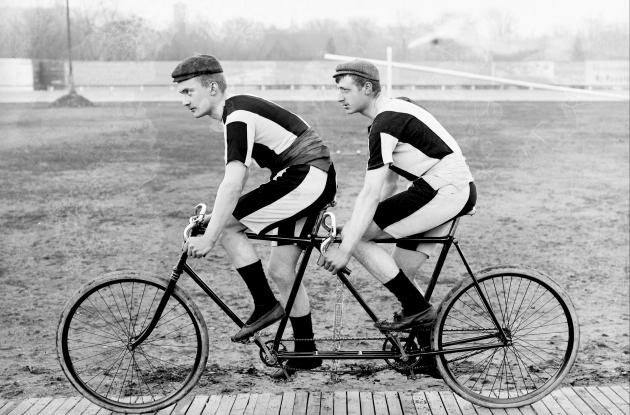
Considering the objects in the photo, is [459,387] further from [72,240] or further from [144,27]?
[144,27]

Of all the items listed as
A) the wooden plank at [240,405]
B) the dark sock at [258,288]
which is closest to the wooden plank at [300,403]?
the wooden plank at [240,405]

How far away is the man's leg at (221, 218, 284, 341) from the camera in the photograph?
3.76 m

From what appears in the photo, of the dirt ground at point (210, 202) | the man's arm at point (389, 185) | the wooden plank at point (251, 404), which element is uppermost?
the man's arm at point (389, 185)

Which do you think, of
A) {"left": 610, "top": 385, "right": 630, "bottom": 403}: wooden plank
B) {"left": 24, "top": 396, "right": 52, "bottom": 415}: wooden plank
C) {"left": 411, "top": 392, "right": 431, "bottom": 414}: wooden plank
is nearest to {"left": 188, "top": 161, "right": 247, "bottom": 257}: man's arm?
{"left": 24, "top": 396, "right": 52, "bottom": 415}: wooden plank

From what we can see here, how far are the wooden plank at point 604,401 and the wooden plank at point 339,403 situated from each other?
48.4 inches

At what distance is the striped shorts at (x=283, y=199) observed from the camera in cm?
371

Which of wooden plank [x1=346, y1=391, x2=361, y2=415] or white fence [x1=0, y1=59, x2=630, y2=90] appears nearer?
wooden plank [x1=346, y1=391, x2=361, y2=415]

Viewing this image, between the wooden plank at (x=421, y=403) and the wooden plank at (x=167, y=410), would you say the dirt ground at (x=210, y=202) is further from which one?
the wooden plank at (x=167, y=410)

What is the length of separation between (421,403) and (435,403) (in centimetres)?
7

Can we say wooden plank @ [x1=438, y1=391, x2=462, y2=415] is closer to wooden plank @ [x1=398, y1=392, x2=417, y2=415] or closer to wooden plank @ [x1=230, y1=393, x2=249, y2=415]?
wooden plank @ [x1=398, y1=392, x2=417, y2=415]

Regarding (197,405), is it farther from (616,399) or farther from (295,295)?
(616,399)

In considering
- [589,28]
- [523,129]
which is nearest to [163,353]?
[523,129]

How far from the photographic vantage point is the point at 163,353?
19.7 ft

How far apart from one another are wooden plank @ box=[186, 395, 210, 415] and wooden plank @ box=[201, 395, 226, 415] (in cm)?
2
